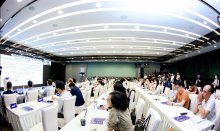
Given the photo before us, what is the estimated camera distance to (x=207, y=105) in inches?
116

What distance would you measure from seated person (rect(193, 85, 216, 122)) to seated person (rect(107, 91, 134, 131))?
1449 mm

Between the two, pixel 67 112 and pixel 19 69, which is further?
pixel 19 69

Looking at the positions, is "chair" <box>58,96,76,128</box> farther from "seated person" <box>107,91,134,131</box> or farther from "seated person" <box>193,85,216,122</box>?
"seated person" <box>193,85,216,122</box>

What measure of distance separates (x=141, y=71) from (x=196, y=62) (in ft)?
23.3

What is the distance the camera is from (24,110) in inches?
147

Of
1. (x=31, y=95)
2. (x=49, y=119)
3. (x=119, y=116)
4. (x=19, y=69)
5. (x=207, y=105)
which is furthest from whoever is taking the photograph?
(x=19, y=69)

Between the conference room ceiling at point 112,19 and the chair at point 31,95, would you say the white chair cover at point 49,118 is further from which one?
the conference room ceiling at point 112,19

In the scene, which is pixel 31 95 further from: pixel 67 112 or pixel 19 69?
pixel 19 69

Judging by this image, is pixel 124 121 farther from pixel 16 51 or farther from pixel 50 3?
pixel 16 51

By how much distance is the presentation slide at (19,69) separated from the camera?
11477 mm

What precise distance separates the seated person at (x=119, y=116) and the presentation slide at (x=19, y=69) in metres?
10.3

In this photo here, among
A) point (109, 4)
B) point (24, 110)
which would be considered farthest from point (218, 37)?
point (24, 110)

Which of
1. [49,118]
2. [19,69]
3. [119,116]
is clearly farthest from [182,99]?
[19,69]

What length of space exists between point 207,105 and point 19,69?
13.5 m
